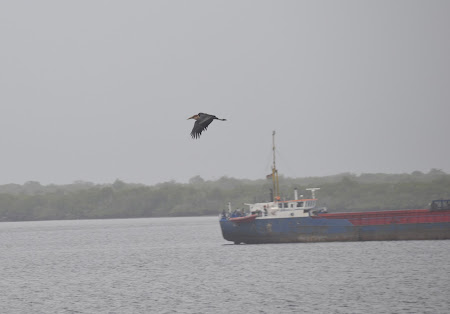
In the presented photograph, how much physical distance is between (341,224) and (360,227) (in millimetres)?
2414

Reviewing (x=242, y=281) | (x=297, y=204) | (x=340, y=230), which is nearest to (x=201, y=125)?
(x=242, y=281)

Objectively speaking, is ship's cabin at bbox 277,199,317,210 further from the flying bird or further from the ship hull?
the flying bird

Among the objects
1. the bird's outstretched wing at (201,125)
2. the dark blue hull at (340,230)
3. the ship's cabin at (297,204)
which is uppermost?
the bird's outstretched wing at (201,125)

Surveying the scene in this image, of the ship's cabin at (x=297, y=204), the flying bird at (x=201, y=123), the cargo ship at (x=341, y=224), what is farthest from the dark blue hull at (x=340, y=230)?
the flying bird at (x=201, y=123)

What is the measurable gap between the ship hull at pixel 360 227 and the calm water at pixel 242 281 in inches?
73.3

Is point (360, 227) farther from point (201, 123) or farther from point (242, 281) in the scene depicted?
point (201, 123)

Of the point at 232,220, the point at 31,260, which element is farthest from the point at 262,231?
the point at 31,260

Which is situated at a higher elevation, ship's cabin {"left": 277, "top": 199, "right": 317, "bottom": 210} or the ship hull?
ship's cabin {"left": 277, "top": 199, "right": 317, "bottom": 210}

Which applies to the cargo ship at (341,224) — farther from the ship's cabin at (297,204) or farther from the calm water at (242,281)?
the calm water at (242,281)

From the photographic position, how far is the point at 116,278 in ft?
232

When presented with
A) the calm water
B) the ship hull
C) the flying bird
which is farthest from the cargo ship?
the flying bird

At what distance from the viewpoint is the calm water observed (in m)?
51.0

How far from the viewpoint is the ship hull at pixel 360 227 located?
87.2 metres

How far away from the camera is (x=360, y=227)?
89125mm
